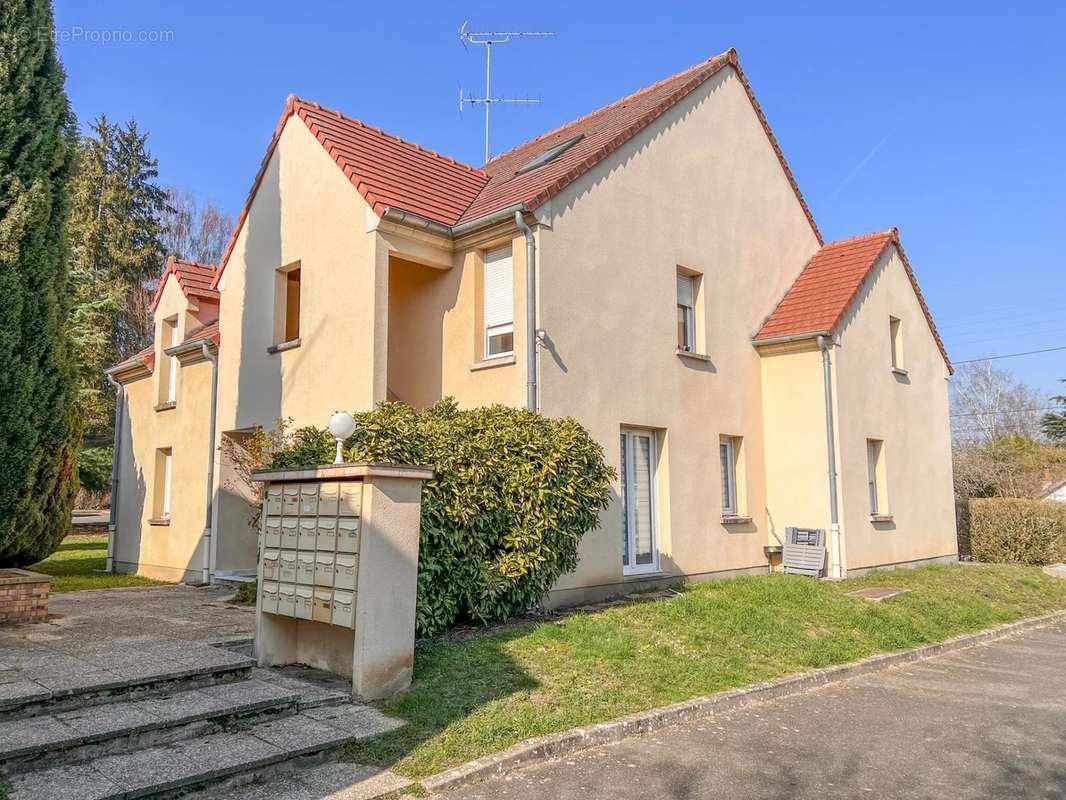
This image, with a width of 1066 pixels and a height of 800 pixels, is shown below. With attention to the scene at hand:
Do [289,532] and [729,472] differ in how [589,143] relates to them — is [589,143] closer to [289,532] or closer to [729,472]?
[729,472]

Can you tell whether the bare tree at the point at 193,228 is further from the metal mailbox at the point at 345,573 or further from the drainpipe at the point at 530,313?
the metal mailbox at the point at 345,573

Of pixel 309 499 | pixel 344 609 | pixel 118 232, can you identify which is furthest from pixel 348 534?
pixel 118 232

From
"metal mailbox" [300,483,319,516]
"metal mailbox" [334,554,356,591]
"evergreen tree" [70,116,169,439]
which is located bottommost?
"metal mailbox" [334,554,356,591]

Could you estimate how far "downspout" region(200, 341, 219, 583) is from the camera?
14.4 m

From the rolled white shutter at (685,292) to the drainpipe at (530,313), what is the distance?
3844mm

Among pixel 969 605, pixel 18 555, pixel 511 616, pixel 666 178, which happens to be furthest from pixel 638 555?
pixel 18 555

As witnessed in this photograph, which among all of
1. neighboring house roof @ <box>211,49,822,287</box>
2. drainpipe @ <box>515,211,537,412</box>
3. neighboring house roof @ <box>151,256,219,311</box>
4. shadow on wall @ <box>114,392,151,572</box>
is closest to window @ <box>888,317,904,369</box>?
neighboring house roof @ <box>211,49,822,287</box>

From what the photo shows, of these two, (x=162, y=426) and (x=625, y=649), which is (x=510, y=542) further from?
(x=162, y=426)

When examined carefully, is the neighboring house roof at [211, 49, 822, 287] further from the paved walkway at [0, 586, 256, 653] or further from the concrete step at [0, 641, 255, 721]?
the concrete step at [0, 641, 255, 721]

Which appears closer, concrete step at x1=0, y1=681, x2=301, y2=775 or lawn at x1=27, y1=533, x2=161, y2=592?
concrete step at x1=0, y1=681, x2=301, y2=775

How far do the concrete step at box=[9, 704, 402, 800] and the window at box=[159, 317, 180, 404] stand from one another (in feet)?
42.6

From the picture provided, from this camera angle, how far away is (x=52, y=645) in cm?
750

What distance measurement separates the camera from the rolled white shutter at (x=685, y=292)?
44.1 ft

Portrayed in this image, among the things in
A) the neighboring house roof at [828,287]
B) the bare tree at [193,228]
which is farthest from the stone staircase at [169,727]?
the bare tree at [193,228]
